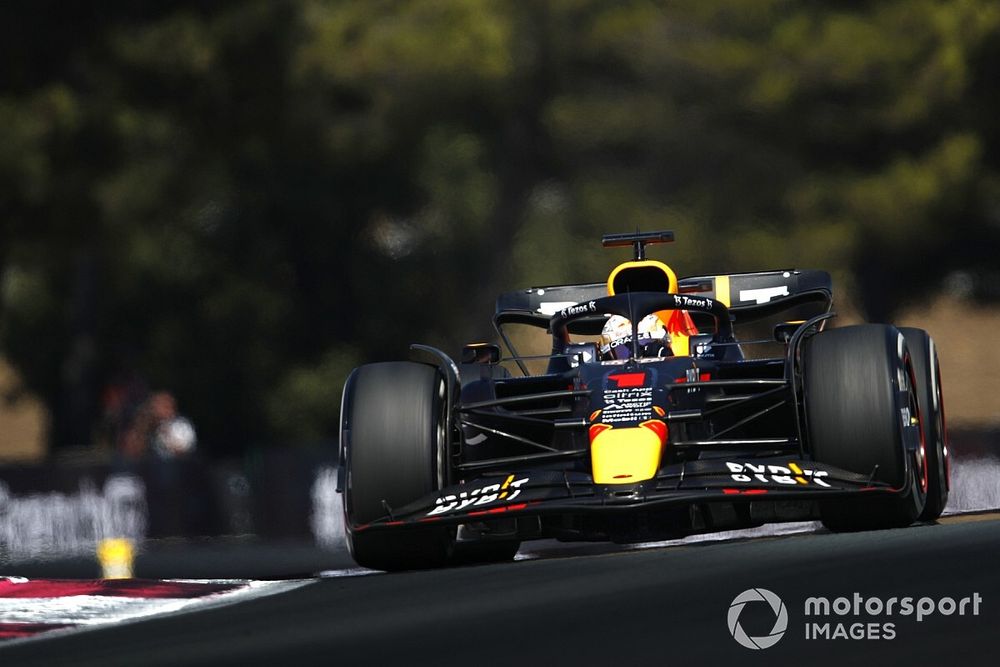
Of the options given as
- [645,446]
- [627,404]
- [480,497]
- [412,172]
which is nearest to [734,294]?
[627,404]

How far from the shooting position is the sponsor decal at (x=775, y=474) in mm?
8547

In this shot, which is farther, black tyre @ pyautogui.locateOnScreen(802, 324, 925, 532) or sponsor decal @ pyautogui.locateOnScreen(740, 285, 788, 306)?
sponsor decal @ pyautogui.locateOnScreen(740, 285, 788, 306)

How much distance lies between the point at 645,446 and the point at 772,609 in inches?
94.1

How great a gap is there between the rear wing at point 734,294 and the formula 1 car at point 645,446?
0.98 metres

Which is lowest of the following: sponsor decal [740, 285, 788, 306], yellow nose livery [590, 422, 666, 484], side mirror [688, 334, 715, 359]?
yellow nose livery [590, 422, 666, 484]

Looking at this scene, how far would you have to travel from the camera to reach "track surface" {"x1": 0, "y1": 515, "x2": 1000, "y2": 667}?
6.00 m

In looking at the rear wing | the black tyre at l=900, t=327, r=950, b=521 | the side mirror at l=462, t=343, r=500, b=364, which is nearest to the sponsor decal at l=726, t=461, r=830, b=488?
the black tyre at l=900, t=327, r=950, b=521

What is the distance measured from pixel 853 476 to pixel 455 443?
1958 millimetres

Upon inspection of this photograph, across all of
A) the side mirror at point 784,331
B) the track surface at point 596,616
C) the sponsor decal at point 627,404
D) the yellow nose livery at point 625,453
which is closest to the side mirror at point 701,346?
the side mirror at point 784,331

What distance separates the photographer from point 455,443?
9688 mm

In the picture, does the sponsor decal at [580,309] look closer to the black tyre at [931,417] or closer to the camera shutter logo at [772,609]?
the black tyre at [931,417]

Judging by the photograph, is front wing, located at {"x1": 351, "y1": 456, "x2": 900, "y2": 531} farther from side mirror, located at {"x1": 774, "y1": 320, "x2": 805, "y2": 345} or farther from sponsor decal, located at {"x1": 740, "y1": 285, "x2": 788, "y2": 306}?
sponsor decal, located at {"x1": 740, "y1": 285, "x2": 788, "y2": 306}

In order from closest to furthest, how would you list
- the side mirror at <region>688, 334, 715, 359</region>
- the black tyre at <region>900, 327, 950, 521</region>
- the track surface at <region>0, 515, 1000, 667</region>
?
the track surface at <region>0, 515, 1000, 667</region>, the black tyre at <region>900, 327, 950, 521</region>, the side mirror at <region>688, 334, 715, 359</region>

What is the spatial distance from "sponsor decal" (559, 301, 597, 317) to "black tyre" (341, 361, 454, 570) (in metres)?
1.12
